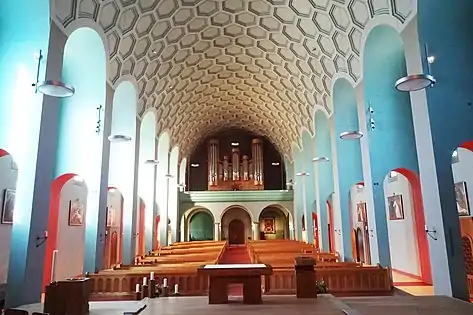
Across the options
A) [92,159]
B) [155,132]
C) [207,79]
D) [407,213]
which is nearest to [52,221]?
[92,159]

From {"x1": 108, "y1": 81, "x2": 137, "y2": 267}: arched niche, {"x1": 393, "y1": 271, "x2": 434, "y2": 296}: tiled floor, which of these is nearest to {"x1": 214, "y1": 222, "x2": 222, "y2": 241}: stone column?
{"x1": 108, "y1": 81, "x2": 137, "y2": 267}: arched niche

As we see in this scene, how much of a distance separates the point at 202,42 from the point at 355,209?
880cm

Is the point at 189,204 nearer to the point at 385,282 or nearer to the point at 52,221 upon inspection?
the point at 52,221

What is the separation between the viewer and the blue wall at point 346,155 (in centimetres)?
1139

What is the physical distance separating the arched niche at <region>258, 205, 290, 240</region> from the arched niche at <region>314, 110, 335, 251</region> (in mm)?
10659

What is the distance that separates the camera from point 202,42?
12.5 metres

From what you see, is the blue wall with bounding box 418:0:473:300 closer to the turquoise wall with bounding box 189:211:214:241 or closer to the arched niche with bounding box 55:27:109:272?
the arched niche with bounding box 55:27:109:272

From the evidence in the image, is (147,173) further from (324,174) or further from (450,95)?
(450,95)

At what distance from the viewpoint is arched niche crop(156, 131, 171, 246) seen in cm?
1722

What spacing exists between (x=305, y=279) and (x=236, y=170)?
789 inches

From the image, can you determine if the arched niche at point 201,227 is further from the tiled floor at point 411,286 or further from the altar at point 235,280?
the altar at point 235,280

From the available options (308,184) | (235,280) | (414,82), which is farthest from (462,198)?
(308,184)

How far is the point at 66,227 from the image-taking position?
1103 centimetres

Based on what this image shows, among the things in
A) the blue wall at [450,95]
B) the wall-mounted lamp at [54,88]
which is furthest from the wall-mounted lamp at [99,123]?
the blue wall at [450,95]
